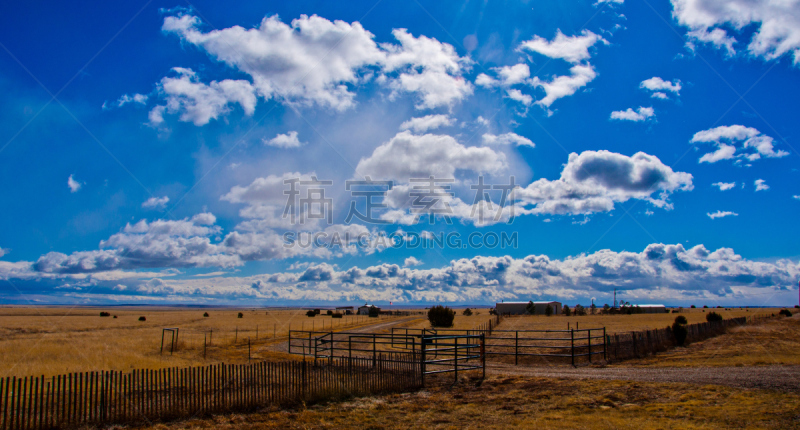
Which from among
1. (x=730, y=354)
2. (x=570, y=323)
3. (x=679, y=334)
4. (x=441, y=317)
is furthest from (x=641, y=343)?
(x=570, y=323)

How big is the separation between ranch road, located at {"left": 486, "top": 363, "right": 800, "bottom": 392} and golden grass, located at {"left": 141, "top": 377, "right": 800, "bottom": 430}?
4.37 ft

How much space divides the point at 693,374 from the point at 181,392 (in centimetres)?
1645

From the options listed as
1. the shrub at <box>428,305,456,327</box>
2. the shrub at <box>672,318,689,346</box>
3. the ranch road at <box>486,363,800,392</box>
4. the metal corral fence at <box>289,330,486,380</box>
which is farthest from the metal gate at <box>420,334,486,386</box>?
the shrub at <box>428,305,456,327</box>

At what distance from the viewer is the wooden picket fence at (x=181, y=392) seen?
10211 millimetres

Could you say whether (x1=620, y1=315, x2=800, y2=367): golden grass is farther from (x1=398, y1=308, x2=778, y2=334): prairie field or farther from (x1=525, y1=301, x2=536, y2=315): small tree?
(x1=525, y1=301, x2=536, y2=315): small tree

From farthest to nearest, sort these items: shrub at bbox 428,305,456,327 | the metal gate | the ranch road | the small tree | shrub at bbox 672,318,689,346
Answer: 1. the small tree
2. shrub at bbox 428,305,456,327
3. shrub at bbox 672,318,689,346
4. the metal gate
5. the ranch road

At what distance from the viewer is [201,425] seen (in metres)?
10.9

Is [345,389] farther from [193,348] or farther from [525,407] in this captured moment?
[193,348]

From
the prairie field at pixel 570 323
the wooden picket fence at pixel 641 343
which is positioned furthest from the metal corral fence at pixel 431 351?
the prairie field at pixel 570 323

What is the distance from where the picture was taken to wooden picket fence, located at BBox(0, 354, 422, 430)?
1021 centimetres

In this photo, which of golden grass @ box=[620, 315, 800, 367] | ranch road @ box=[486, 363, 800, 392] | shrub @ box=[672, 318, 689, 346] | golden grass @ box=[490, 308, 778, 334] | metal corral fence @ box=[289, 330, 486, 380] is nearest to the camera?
ranch road @ box=[486, 363, 800, 392]

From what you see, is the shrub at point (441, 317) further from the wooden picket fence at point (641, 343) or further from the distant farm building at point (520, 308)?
the distant farm building at point (520, 308)

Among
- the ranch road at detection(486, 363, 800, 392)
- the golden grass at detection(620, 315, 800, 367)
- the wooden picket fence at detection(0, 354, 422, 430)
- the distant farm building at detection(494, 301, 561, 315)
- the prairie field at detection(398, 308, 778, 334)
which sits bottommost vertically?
the distant farm building at detection(494, 301, 561, 315)

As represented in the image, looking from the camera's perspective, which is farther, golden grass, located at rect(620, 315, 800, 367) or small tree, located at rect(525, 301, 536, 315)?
small tree, located at rect(525, 301, 536, 315)
